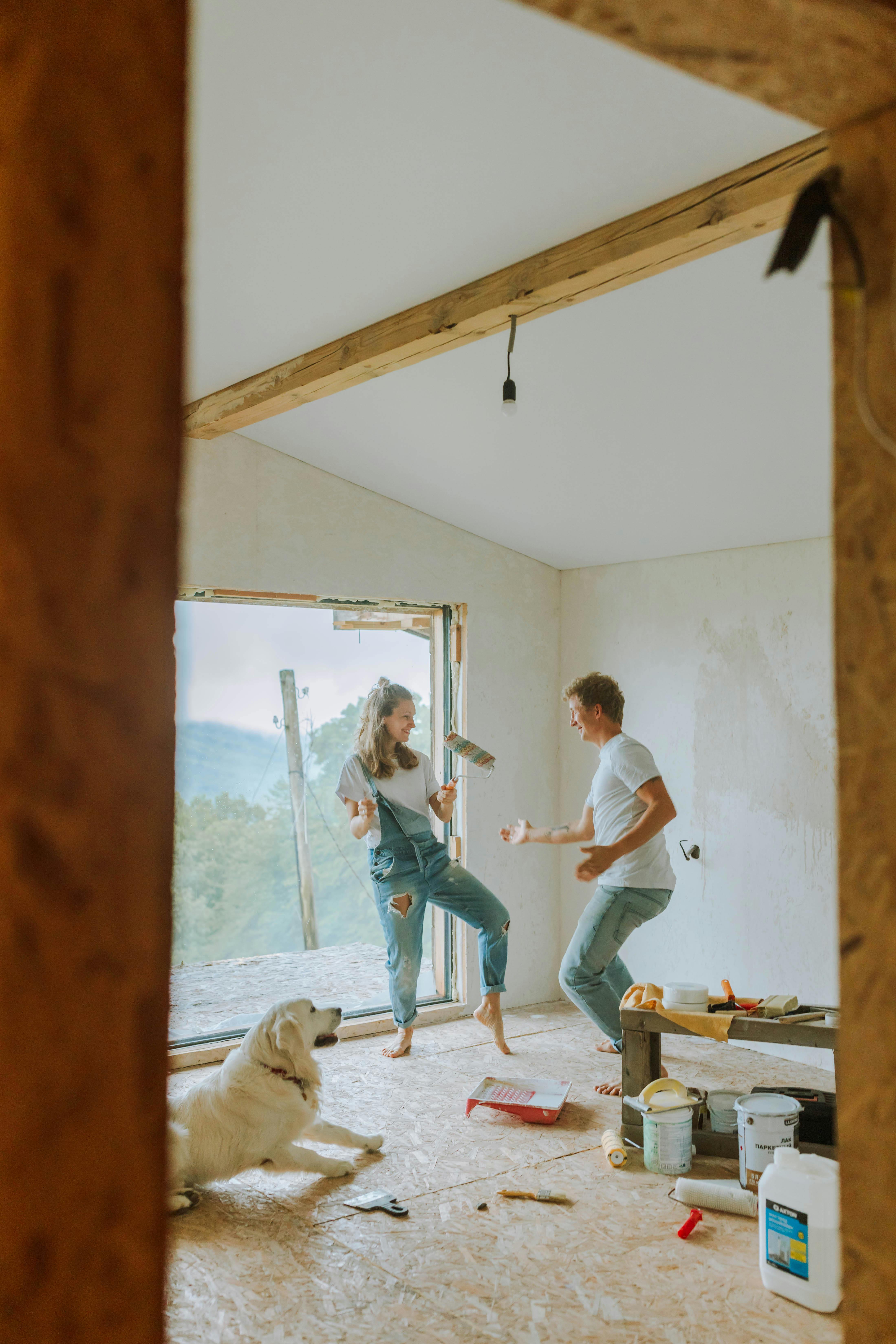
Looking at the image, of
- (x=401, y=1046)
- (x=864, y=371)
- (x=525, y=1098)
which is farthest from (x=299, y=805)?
(x=864, y=371)

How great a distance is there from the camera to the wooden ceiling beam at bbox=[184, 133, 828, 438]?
2.40 m

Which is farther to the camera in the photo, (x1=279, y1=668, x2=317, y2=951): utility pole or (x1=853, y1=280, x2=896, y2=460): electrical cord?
(x1=279, y1=668, x2=317, y2=951): utility pole

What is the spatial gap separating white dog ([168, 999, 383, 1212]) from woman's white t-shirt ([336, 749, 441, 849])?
1.35 metres

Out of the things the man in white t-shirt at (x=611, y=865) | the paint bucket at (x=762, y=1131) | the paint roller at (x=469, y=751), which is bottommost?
the paint bucket at (x=762, y=1131)

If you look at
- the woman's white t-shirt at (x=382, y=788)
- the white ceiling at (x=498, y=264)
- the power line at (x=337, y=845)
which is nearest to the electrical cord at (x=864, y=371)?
the white ceiling at (x=498, y=264)

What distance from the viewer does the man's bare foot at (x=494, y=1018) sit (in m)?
4.50

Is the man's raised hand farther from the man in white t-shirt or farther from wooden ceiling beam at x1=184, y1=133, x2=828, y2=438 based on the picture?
wooden ceiling beam at x1=184, y1=133, x2=828, y2=438

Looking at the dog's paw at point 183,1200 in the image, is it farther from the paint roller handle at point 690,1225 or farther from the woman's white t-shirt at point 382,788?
the woman's white t-shirt at point 382,788

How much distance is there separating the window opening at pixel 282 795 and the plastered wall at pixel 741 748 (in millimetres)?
1087

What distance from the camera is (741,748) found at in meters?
4.67

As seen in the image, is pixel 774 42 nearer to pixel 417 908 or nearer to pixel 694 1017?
pixel 694 1017

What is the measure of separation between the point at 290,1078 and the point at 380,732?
5.60 ft

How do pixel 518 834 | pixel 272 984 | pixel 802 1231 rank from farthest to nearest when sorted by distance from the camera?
pixel 272 984
pixel 518 834
pixel 802 1231

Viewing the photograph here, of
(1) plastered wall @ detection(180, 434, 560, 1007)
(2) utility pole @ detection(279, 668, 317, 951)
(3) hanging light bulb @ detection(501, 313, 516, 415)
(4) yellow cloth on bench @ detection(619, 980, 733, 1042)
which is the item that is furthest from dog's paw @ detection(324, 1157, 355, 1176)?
(2) utility pole @ detection(279, 668, 317, 951)
